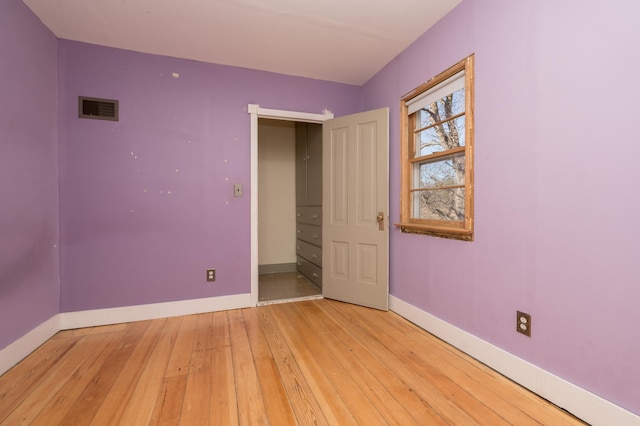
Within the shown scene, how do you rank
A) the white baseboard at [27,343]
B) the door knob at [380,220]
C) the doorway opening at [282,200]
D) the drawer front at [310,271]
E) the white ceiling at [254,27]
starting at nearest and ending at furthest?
1. the white baseboard at [27,343]
2. the white ceiling at [254,27]
3. the door knob at [380,220]
4. the drawer front at [310,271]
5. the doorway opening at [282,200]

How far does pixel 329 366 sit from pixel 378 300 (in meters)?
1.20

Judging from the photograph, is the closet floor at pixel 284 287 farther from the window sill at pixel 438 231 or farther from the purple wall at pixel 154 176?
the window sill at pixel 438 231

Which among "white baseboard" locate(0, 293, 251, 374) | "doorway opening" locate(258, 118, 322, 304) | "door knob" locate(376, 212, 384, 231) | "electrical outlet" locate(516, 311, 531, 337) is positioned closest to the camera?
"electrical outlet" locate(516, 311, 531, 337)

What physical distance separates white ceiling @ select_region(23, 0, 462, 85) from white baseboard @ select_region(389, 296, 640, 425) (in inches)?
97.1

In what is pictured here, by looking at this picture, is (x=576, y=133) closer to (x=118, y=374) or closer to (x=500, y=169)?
(x=500, y=169)

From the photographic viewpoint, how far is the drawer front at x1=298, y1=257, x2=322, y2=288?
12.4 ft

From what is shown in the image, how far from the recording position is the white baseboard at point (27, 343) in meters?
1.85

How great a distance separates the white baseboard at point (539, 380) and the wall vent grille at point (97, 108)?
11.3ft

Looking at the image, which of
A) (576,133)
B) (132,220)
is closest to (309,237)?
(132,220)

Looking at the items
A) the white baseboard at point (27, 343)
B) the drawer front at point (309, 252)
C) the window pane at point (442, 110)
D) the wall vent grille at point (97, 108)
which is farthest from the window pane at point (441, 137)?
the white baseboard at point (27, 343)

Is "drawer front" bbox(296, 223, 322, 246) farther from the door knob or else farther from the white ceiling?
the white ceiling

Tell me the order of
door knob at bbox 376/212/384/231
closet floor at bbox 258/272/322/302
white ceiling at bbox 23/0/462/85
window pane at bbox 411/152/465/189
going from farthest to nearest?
closet floor at bbox 258/272/322/302 → door knob at bbox 376/212/384/231 → window pane at bbox 411/152/465/189 → white ceiling at bbox 23/0/462/85

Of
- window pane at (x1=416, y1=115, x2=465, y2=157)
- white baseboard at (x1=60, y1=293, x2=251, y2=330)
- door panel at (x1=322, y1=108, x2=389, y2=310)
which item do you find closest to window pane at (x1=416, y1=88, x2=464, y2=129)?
window pane at (x1=416, y1=115, x2=465, y2=157)

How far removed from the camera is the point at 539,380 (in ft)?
5.14
